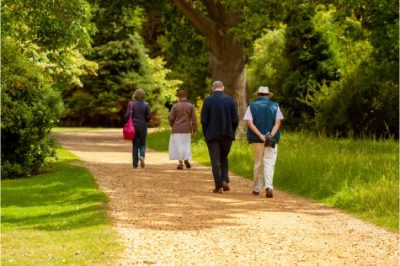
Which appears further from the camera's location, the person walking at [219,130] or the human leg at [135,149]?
the human leg at [135,149]

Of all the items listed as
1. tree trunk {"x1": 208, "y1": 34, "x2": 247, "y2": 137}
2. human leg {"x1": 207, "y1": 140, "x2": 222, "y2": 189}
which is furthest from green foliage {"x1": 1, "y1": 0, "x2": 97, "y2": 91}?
tree trunk {"x1": 208, "y1": 34, "x2": 247, "y2": 137}

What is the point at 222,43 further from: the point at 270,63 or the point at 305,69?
the point at 270,63

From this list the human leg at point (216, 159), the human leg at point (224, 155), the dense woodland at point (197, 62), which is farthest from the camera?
the dense woodland at point (197, 62)

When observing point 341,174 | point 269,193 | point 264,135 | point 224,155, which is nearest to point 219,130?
point 224,155

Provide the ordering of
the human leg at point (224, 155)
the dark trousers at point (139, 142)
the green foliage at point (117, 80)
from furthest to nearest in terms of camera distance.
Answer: the green foliage at point (117, 80), the dark trousers at point (139, 142), the human leg at point (224, 155)

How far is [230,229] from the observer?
1000cm

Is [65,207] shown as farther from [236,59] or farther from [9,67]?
[236,59]

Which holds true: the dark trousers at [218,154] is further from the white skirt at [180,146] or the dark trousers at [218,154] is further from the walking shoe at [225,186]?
the white skirt at [180,146]

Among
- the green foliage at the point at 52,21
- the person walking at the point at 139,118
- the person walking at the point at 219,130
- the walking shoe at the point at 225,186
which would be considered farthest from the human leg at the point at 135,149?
the walking shoe at the point at 225,186

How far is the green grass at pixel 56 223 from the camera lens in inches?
330

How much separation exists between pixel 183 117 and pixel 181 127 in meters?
0.23

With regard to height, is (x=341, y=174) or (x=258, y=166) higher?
(x=258, y=166)

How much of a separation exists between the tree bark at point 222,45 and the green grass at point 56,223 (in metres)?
8.93

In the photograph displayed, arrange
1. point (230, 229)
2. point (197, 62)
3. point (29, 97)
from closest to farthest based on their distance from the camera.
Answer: point (230, 229)
point (29, 97)
point (197, 62)
